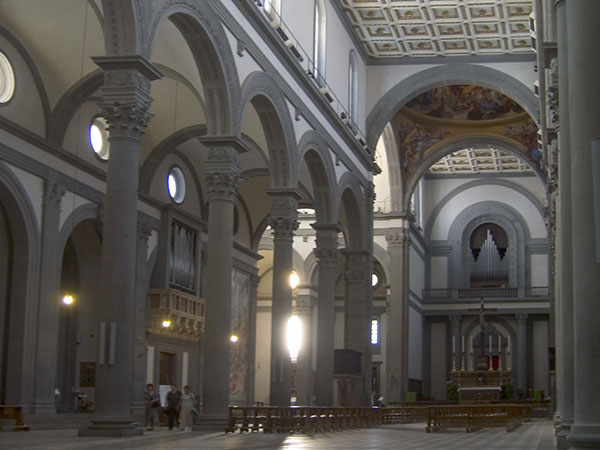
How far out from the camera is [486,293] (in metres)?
45.8

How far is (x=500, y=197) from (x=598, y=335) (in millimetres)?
41293

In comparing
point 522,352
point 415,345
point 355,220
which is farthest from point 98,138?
point 522,352

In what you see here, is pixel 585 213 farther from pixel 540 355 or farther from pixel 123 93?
pixel 540 355

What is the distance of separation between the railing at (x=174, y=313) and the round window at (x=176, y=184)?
2.73 metres

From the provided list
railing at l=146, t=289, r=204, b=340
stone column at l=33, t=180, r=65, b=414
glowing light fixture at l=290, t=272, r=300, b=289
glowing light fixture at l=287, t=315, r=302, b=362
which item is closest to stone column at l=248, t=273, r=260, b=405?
railing at l=146, t=289, r=204, b=340

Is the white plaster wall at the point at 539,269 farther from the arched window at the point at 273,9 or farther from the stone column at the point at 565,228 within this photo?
the stone column at the point at 565,228

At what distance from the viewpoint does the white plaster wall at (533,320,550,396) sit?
4469 cm

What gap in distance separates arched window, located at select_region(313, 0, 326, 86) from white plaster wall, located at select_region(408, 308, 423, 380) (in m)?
19.1

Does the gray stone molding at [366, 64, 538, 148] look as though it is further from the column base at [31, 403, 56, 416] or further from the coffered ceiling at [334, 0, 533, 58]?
the column base at [31, 403, 56, 416]

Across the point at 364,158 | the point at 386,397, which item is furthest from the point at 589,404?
the point at 386,397

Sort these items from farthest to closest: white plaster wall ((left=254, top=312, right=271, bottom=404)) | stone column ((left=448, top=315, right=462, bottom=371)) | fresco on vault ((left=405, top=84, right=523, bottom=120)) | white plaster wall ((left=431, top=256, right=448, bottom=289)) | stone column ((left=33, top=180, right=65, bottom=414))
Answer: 1. white plaster wall ((left=431, top=256, right=448, bottom=289))
2. stone column ((left=448, top=315, right=462, bottom=371))
3. white plaster wall ((left=254, top=312, right=271, bottom=404))
4. fresco on vault ((left=405, top=84, right=523, bottom=120))
5. stone column ((left=33, top=180, right=65, bottom=414))

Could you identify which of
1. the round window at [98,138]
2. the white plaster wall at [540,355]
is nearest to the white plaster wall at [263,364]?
the white plaster wall at [540,355]

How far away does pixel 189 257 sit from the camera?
88.2ft

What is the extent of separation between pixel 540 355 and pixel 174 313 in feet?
83.0
